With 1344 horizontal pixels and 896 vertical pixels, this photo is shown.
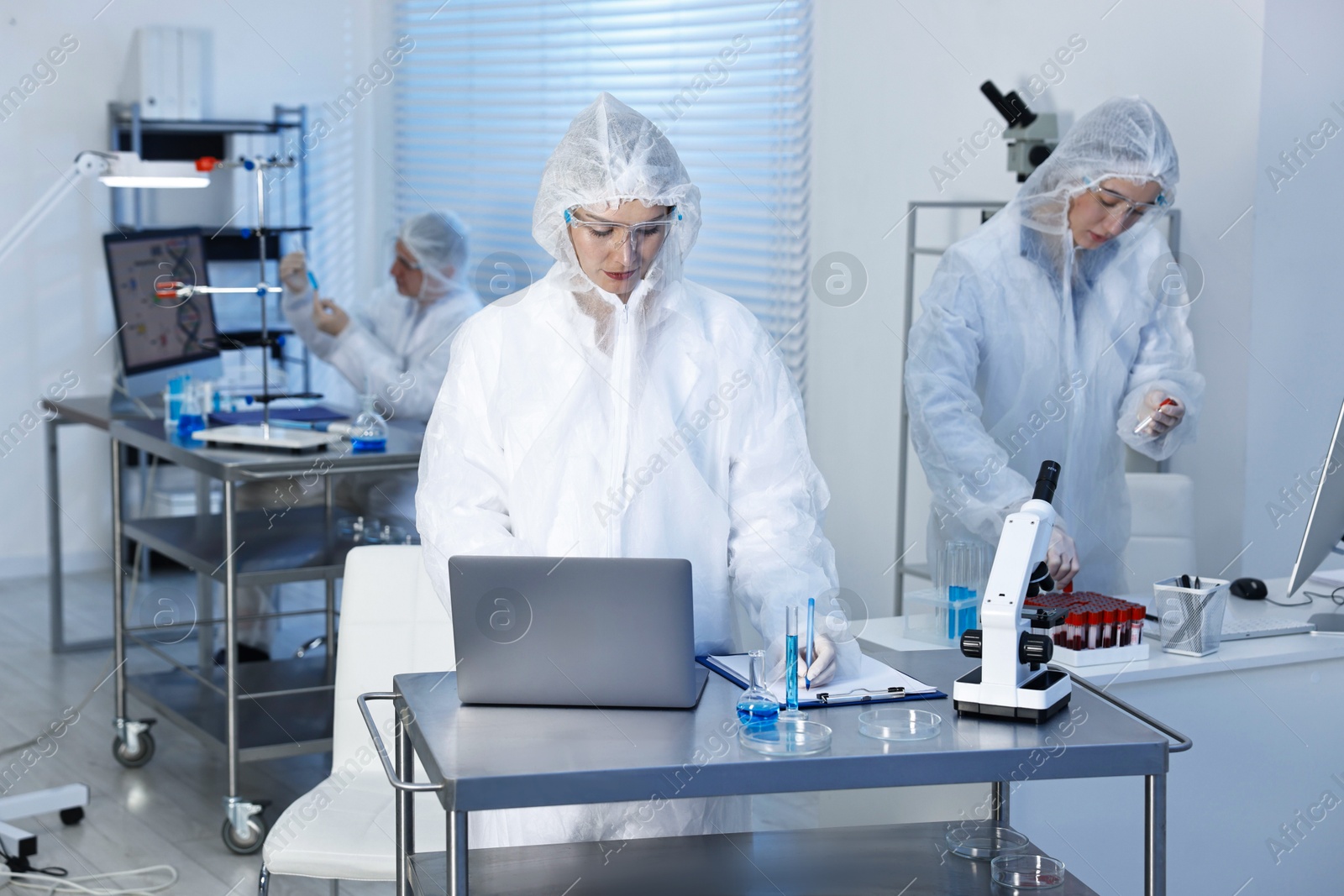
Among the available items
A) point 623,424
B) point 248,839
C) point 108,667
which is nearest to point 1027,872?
point 623,424

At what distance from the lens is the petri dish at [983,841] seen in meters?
1.59

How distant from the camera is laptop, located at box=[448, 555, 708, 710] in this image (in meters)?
1.39

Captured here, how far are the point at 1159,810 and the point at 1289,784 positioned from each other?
3.46 ft

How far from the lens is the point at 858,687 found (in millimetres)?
1564

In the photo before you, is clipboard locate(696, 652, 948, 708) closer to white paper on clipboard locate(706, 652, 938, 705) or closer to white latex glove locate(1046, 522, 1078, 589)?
white paper on clipboard locate(706, 652, 938, 705)

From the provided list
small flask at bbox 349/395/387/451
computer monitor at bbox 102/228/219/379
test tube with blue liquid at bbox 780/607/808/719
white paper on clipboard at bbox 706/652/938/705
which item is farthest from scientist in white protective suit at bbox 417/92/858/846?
computer monitor at bbox 102/228/219/379

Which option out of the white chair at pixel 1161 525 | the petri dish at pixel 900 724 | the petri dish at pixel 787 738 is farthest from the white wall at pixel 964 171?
the petri dish at pixel 787 738

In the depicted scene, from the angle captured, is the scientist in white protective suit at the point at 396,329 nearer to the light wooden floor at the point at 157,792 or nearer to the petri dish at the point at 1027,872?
the light wooden floor at the point at 157,792

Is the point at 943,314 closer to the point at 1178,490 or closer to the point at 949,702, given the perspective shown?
the point at 1178,490

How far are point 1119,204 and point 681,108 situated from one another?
6.51 ft

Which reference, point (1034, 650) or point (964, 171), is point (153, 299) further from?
point (1034, 650)

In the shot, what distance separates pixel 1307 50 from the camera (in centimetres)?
300

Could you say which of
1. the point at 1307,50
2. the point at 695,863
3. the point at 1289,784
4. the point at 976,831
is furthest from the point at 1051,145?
the point at 695,863

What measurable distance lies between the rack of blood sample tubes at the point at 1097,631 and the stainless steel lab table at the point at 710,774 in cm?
41
